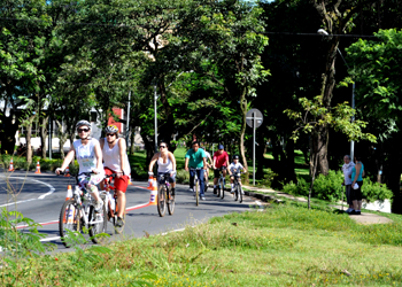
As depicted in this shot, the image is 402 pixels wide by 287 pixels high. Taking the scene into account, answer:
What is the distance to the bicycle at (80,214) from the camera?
8.39 m

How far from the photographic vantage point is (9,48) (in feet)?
120

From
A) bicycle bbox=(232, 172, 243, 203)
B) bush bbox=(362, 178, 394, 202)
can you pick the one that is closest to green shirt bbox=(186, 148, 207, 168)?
bicycle bbox=(232, 172, 243, 203)

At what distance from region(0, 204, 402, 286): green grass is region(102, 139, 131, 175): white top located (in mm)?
1563

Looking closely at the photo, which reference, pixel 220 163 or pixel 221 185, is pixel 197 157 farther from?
pixel 221 185

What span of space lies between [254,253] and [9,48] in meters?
32.6

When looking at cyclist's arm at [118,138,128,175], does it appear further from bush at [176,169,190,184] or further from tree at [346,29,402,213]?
bush at [176,169,190,184]

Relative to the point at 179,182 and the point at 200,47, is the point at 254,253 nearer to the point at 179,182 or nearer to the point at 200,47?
the point at 200,47

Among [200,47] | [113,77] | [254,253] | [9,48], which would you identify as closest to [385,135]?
[200,47]

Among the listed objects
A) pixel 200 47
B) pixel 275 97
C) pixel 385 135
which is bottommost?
pixel 385 135

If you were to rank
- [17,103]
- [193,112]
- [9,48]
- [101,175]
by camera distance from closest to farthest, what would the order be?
[101,175]
[193,112]
[9,48]
[17,103]

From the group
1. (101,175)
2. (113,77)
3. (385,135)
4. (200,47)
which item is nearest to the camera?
(101,175)

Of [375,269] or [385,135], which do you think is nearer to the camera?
[375,269]

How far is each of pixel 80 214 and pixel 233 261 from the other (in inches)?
109

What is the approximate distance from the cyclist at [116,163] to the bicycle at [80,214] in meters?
0.56
